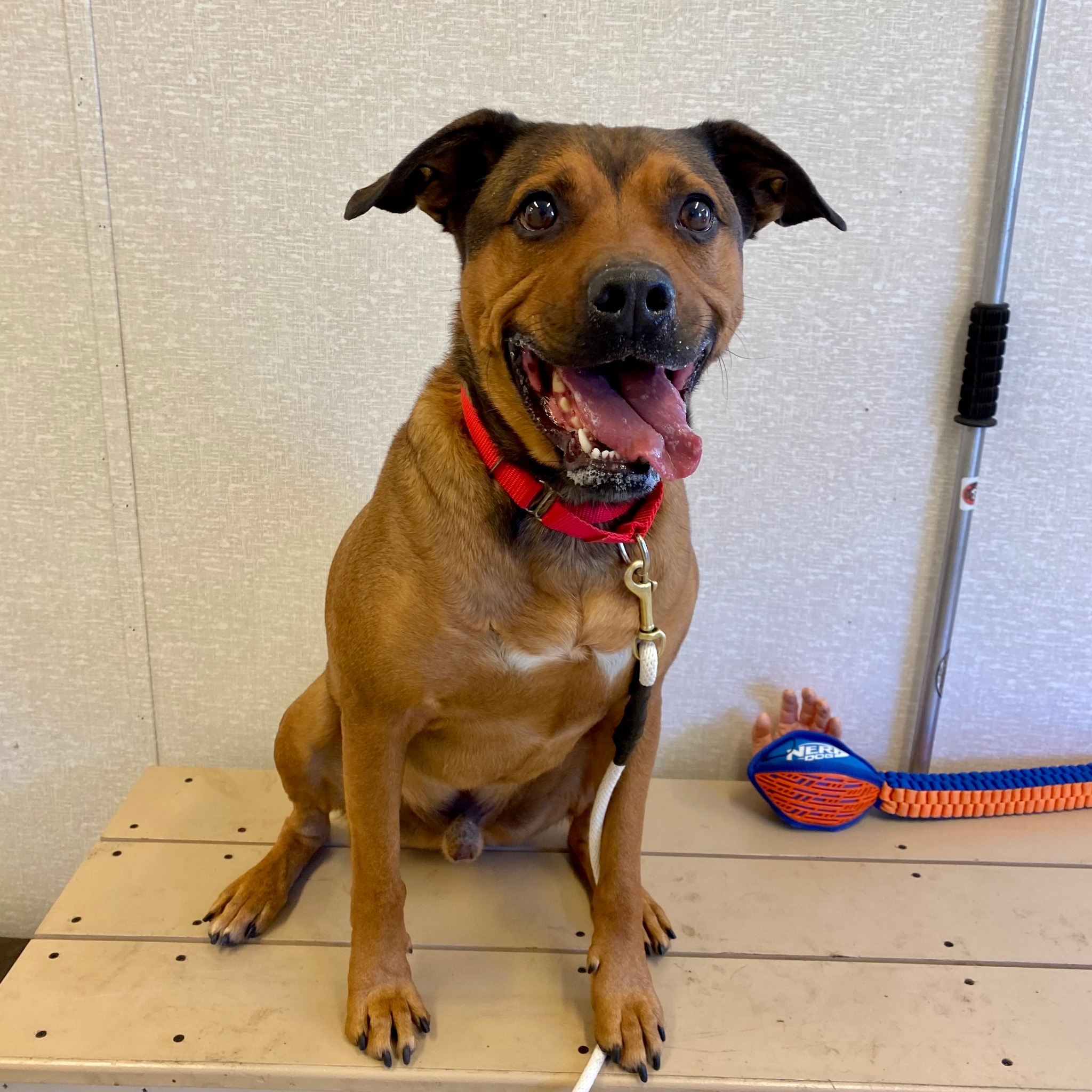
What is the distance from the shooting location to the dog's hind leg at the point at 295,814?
1.61 metres

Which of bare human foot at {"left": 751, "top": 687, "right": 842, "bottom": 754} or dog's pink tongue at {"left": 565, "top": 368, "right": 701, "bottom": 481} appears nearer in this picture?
dog's pink tongue at {"left": 565, "top": 368, "right": 701, "bottom": 481}

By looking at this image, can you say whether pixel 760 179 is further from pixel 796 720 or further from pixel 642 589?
pixel 796 720

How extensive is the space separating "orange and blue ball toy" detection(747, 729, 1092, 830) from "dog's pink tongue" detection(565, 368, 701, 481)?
1.01m

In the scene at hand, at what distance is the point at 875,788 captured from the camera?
1.99 m

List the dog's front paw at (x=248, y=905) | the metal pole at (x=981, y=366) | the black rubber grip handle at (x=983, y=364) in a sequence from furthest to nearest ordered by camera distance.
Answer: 1. the black rubber grip handle at (x=983, y=364)
2. the metal pole at (x=981, y=366)
3. the dog's front paw at (x=248, y=905)

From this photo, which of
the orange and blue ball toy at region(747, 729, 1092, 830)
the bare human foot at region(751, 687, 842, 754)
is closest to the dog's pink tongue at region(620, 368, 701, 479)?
the orange and blue ball toy at region(747, 729, 1092, 830)

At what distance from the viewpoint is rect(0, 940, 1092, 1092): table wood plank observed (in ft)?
4.44

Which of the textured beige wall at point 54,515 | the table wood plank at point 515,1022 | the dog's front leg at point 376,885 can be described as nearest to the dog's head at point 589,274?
the dog's front leg at point 376,885

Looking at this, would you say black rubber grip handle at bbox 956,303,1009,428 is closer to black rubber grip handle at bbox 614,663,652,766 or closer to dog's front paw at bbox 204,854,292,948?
black rubber grip handle at bbox 614,663,652,766

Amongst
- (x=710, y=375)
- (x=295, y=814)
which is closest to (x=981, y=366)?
(x=710, y=375)

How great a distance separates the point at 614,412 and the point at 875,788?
1.22 m

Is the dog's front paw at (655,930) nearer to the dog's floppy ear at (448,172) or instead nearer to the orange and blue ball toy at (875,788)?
the orange and blue ball toy at (875,788)

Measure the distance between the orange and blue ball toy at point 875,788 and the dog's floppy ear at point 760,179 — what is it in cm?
107

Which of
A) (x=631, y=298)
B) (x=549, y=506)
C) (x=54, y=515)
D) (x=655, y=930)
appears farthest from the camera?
(x=54, y=515)
